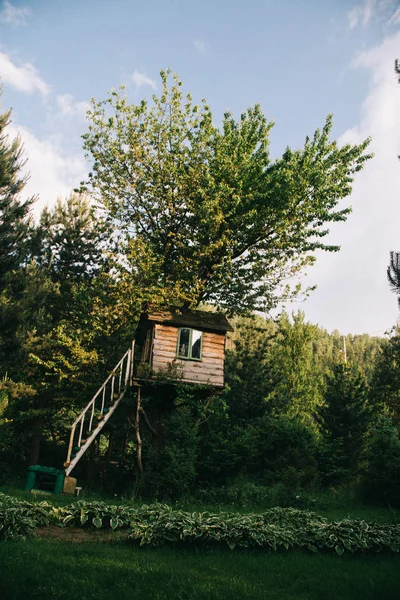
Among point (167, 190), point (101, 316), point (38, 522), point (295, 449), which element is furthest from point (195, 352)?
point (38, 522)

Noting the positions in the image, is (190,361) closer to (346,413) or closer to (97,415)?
(97,415)

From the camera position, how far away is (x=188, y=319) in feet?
67.2

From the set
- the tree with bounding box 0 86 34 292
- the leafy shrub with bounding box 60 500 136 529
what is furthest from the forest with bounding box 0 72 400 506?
the leafy shrub with bounding box 60 500 136 529

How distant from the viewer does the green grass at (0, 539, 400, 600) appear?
639cm

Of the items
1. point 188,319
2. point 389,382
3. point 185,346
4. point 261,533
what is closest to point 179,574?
point 261,533

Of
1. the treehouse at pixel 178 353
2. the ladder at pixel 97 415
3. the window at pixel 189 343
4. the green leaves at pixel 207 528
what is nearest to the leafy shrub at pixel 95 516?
the green leaves at pixel 207 528

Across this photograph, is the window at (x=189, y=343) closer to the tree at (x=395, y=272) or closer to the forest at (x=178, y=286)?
the forest at (x=178, y=286)

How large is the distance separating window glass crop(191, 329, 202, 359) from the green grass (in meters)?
11.4

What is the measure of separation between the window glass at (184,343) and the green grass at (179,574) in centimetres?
1138

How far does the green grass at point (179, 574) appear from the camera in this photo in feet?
21.0

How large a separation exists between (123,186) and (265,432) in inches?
593

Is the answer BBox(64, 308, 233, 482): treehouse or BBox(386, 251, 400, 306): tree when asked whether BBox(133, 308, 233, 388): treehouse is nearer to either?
BBox(64, 308, 233, 482): treehouse

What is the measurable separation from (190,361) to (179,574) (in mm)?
12886

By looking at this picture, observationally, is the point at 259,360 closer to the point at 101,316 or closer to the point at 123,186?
the point at 101,316
